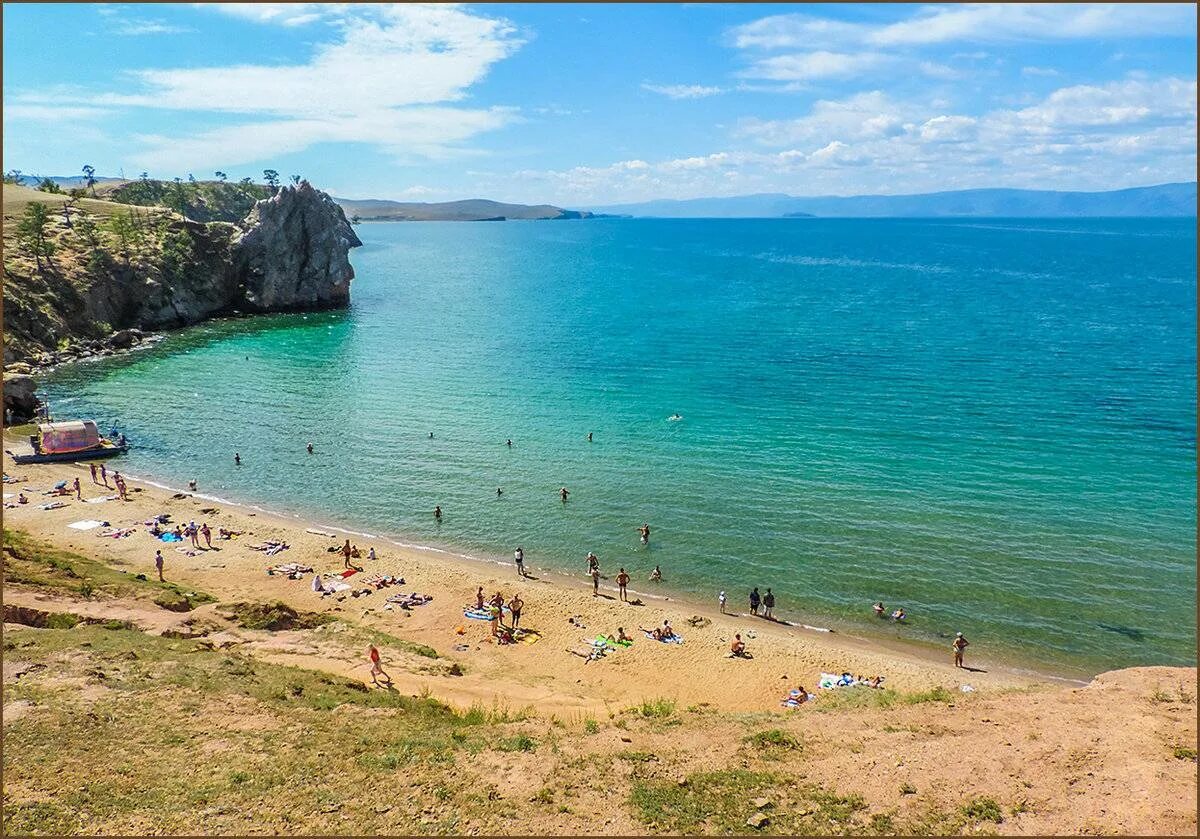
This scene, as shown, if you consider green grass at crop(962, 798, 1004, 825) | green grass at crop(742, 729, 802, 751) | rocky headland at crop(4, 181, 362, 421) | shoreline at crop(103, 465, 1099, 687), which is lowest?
shoreline at crop(103, 465, 1099, 687)

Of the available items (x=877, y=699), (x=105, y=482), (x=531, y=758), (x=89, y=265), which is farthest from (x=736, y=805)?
(x=89, y=265)

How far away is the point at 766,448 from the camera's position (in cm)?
5434

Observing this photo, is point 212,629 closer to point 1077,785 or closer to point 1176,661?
point 1077,785

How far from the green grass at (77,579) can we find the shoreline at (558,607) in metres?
3.53

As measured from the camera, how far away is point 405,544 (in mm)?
42688

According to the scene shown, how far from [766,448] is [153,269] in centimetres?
9272

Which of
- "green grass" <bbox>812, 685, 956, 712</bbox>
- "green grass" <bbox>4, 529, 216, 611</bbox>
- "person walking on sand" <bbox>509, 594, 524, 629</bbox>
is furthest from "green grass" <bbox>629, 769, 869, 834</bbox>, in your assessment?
"green grass" <bbox>4, 529, 216, 611</bbox>

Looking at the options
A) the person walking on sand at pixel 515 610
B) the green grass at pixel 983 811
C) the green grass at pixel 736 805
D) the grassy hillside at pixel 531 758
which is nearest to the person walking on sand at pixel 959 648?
the grassy hillside at pixel 531 758

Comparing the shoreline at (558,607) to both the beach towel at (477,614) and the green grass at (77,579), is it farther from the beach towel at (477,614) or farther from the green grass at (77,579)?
the green grass at (77,579)

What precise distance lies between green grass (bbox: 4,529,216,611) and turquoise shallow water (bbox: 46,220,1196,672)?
45.8ft

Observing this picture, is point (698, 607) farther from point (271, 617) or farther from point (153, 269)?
point (153, 269)

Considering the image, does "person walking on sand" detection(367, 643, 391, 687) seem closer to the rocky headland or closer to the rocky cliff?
the rocky headland

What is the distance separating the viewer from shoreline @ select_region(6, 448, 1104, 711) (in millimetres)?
29781

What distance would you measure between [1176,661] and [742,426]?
3322 centimetres
